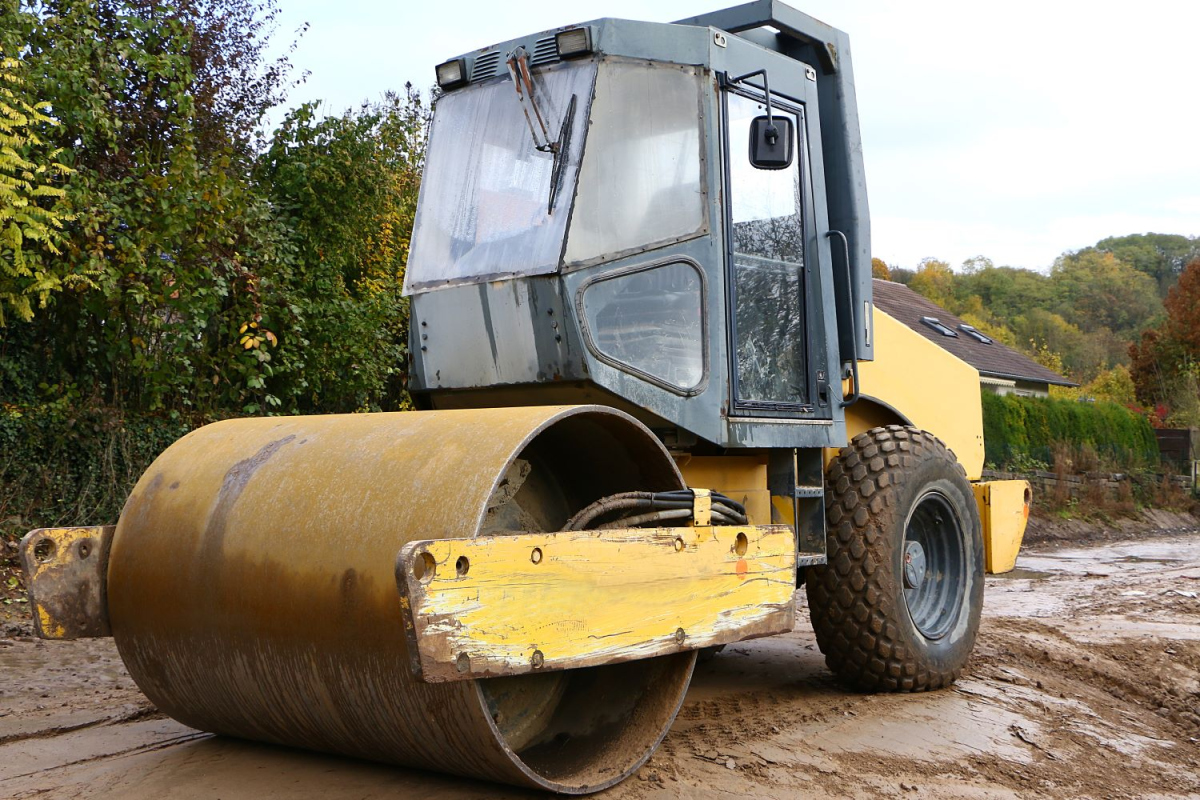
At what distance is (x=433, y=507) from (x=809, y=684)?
3.12 meters

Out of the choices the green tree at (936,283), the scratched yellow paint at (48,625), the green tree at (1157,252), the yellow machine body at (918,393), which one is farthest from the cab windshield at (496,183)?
the green tree at (1157,252)

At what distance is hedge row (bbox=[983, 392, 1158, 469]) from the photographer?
23.8 metres

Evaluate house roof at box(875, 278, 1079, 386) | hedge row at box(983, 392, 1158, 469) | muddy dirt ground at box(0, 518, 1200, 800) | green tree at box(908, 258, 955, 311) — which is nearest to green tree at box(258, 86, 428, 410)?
muddy dirt ground at box(0, 518, 1200, 800)

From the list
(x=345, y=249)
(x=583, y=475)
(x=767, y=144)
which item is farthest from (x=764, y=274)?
(x=345, y=249)

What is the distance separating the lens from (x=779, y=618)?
4469mm

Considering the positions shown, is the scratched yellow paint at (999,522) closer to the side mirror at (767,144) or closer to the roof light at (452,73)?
the side mirror at (767,144)

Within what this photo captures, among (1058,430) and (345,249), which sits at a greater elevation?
(345,249)

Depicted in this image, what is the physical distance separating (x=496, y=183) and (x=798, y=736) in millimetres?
2580

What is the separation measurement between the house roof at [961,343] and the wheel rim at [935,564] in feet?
69.5

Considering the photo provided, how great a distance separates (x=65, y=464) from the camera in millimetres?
10016

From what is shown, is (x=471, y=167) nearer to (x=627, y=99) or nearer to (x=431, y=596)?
(x=627, y=99)

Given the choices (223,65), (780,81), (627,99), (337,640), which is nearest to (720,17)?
(780,81)

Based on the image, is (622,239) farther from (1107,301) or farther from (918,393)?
(1107,301)

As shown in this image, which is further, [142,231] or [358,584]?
[142,231]
